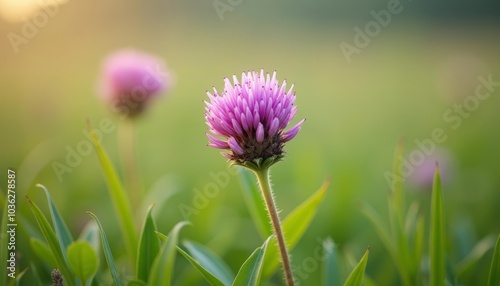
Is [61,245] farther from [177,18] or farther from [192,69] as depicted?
[177,18]

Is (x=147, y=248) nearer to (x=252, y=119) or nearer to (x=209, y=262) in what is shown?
(x=209, y=262)

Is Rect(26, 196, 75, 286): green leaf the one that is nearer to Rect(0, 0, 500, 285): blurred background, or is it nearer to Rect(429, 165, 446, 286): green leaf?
Rect(0, 0, 500, 285): blurred background

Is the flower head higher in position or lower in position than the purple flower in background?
lower

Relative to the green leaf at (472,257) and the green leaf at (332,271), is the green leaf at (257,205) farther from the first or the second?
the green leaf at (472,257)

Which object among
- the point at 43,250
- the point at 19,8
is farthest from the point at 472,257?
the point at 19,8

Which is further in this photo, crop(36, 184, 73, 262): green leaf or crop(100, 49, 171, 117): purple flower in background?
crop(100, 49, 171, 117): purple flower in background

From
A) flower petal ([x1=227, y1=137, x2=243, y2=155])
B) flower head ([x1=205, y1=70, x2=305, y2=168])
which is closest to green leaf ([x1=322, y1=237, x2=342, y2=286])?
flower head ([x1=205, y1=70, x2=305, y2=168])

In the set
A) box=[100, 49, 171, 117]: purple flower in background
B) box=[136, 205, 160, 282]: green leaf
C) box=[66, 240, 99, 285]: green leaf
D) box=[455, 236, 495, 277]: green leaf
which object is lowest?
box=[455, 236, 495, 277]: green leaf
